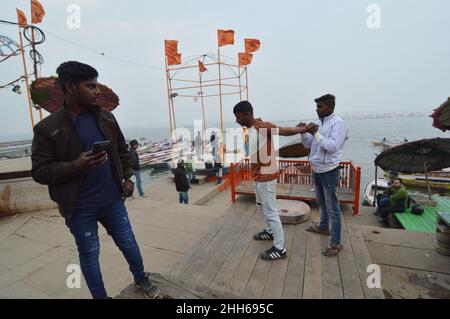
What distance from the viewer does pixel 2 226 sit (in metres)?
5.13

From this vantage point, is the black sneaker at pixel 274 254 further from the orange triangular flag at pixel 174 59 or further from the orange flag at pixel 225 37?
the orange triangular flag at pixel 174 59

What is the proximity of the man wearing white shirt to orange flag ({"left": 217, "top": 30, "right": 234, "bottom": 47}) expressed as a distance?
41.9 feet

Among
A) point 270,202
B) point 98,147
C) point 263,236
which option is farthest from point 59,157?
point 263,236

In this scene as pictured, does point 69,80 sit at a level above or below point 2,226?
above

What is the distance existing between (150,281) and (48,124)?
1.73 meters

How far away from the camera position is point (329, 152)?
9.16 ft

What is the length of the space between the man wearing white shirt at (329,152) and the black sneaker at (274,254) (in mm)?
538

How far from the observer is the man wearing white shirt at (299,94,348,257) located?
2.72 meters

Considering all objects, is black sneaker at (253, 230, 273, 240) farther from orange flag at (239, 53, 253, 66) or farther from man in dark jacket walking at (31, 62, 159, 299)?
orange flag at (239, 53, 253, 66)

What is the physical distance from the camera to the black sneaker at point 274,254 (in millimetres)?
2801

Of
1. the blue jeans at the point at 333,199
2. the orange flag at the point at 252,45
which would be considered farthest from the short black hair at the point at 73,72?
the orange flag at the point at 252,45
